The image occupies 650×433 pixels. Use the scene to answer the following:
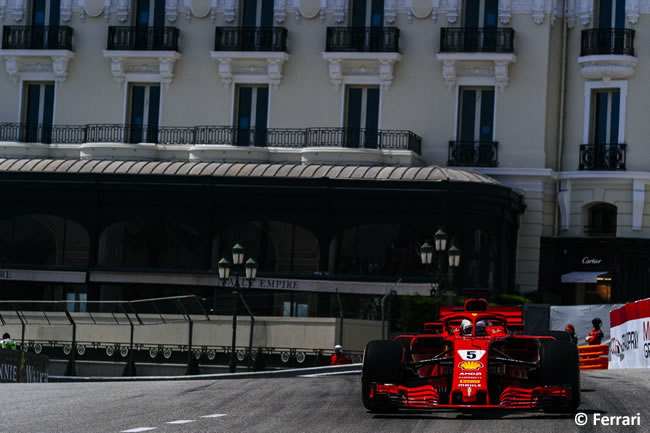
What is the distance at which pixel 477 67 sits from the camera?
48906 mm

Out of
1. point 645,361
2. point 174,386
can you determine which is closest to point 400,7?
point 645,361

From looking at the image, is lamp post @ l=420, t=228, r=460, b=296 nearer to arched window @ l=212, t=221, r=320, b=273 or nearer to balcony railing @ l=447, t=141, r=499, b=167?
arched window @ l=212, t=221, r=320, b=273

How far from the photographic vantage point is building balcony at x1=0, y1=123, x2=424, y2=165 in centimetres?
4803

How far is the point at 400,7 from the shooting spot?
49781mm

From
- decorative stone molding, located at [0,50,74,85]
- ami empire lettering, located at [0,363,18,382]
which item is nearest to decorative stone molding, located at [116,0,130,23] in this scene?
decorative stone molding, located at [0,50,74,85]

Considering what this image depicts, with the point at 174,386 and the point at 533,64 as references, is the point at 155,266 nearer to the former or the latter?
the point at 533,64

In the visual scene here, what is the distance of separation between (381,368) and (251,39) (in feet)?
114

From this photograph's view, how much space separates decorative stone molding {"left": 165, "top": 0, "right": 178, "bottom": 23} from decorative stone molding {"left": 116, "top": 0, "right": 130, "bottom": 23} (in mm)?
1487

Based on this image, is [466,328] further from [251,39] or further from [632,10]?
[251,39]

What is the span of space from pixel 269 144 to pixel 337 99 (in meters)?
3.01

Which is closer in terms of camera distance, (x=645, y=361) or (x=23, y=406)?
(x=23, y=406)

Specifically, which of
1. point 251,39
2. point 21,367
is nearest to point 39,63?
point 251,39

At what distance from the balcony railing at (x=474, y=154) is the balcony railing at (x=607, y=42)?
4.80 m

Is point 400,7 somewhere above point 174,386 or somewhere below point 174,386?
above
